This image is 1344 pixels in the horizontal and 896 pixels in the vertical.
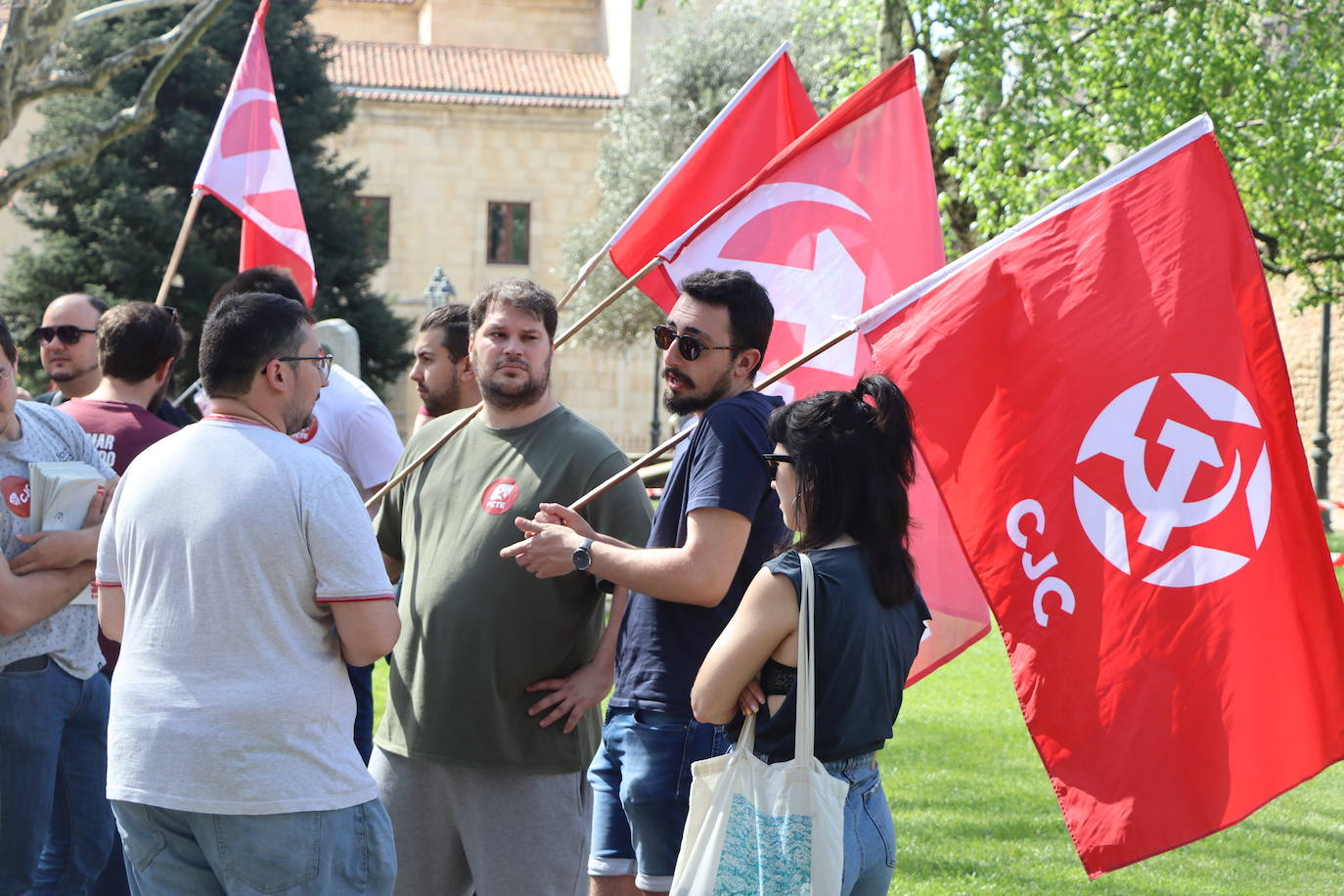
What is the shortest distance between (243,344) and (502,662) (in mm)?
1155

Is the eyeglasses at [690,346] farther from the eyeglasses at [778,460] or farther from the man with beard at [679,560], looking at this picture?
the eyeglasses at [778,460]

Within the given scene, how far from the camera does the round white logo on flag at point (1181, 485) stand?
3463mm

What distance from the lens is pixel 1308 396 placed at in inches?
1216

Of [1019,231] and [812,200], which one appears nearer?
[1019,231]

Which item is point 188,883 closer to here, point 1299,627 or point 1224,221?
point 1299,627

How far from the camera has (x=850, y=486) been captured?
10.4ft

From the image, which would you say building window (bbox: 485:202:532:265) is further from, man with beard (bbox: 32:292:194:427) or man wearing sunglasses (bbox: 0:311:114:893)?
man wearing sunglasses (bbox: 0:311:114:893)

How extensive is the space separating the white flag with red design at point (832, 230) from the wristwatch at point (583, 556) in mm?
1448

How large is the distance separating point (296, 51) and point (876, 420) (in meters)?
27.8

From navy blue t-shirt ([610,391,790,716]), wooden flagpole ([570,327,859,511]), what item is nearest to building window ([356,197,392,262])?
wooden flagpole ([570,327,859,511])

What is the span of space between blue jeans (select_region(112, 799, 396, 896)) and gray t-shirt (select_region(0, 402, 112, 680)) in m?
1.08

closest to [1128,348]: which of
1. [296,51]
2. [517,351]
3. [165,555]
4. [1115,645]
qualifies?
[1115,645]

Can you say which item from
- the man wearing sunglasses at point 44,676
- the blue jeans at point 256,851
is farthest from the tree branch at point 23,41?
the blue jeans at point 256,851

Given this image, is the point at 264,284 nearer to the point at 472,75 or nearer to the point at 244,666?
the point at 244,666
